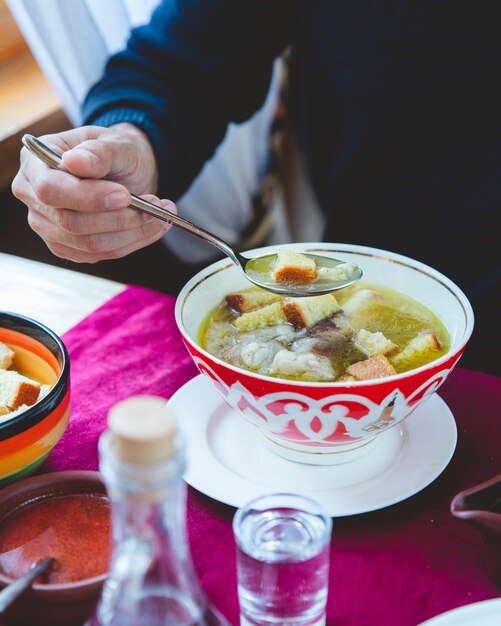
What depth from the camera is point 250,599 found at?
27.0 inches

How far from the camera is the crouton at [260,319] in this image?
1.04m

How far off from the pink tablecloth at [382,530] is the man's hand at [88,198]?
0.66ft

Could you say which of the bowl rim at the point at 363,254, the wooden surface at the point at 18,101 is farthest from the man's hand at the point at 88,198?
the wooden surface at the point at 18,101

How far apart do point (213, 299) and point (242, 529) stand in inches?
18.5

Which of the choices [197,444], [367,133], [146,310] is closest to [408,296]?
[197,444]

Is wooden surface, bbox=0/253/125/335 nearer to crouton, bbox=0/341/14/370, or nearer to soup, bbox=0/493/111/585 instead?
crouton, bbox=0/341/14/370

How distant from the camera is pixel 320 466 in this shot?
927 mm

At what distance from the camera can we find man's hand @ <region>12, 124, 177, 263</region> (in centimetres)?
107

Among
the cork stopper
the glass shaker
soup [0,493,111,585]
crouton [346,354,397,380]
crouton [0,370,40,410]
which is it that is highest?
the cork stopper

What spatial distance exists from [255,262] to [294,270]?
0.08m

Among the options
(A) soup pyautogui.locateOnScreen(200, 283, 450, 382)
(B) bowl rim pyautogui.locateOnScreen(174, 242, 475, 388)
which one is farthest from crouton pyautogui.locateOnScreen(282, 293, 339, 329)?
(B) bowl rim pyautogui.locateOnScreen(174, 242, 475, 388)

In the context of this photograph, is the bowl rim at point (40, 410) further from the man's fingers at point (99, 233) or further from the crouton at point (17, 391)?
the man's fingers at point (99, 233)

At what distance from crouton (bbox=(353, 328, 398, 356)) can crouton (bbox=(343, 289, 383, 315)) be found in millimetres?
90

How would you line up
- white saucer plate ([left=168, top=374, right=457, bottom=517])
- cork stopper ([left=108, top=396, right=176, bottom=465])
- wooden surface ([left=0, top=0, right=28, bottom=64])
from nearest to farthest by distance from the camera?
cork stopper ([left=108, top=396, right=176, bottom=465]) < white saucer plate ([left=168, top=374, right=457, bottom=517]) < wooden surface ([left=0, top=0, right=28, bottom=64])
